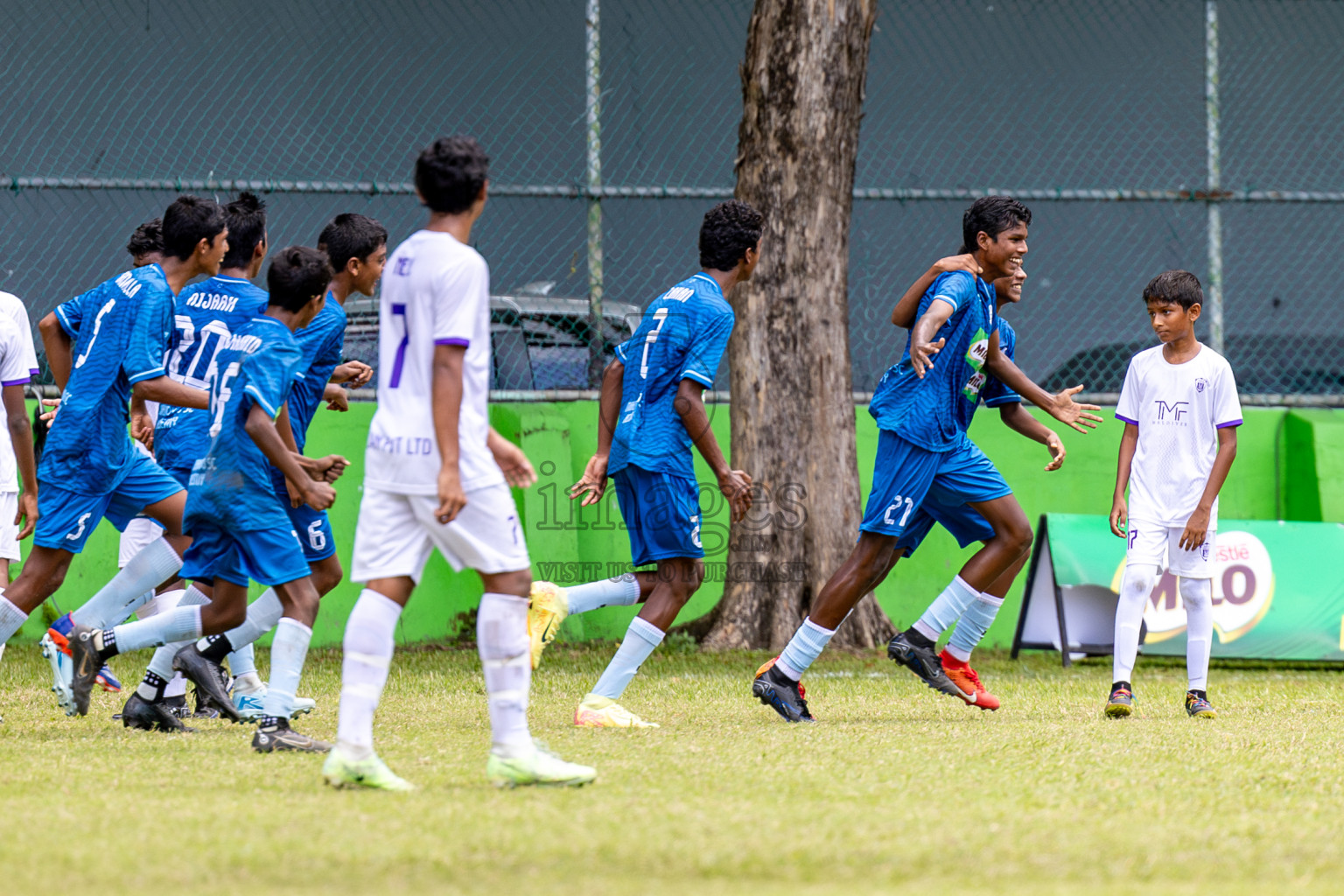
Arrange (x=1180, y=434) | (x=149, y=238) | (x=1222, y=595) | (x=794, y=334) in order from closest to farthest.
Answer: (x=1180, y=434)
(x=149, y=238)
(x=1222, y=595)
(x=794, y=334)

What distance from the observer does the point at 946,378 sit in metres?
5.83

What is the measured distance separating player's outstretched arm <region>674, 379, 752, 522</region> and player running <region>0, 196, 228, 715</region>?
1878 millimetres

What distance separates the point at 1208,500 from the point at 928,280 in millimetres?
1538

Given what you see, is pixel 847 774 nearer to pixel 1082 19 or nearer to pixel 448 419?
pixel 448 419

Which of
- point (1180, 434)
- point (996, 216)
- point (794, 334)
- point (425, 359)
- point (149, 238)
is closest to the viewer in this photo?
point (425, 359)

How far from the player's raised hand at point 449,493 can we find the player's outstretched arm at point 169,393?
84.0 inches

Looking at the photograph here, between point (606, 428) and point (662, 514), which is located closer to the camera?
point (662, 514)

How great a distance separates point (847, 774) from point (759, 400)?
4.53 meters

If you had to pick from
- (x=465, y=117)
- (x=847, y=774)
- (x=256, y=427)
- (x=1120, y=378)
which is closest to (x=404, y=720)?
(x=256, y=427)

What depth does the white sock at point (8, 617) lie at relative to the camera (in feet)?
17.8

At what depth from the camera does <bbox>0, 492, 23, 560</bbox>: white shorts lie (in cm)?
651

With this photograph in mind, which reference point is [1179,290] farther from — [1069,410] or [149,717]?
[149,717]

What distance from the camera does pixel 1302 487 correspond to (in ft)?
31.0

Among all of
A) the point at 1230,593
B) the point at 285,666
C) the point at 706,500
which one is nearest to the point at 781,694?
the point at 285,666
